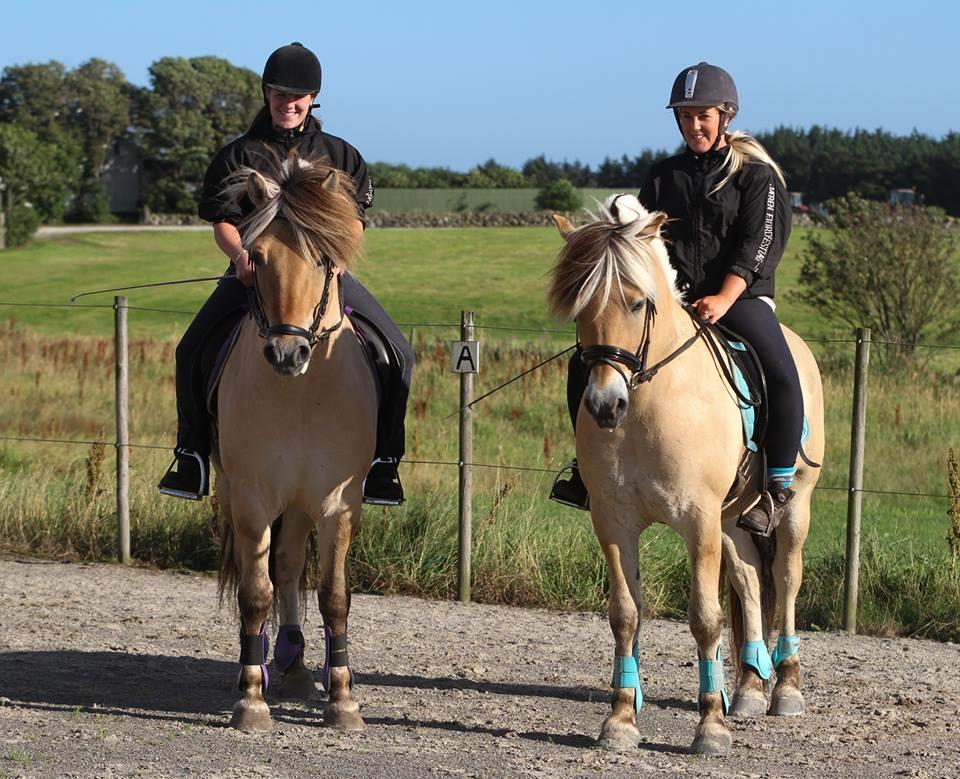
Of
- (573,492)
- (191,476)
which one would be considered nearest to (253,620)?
(191,476)

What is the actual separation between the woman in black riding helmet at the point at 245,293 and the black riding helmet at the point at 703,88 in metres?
1.54

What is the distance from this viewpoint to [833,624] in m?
8.43

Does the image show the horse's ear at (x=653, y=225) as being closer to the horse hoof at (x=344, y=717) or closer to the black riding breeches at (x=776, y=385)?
the black riding breeches at (x=776, y=385)

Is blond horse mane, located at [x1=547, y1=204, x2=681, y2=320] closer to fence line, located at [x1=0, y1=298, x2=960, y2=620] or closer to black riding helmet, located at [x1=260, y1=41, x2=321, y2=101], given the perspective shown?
black riding helmet, located at [x1=260, y1=41, x2=321, y2=101]

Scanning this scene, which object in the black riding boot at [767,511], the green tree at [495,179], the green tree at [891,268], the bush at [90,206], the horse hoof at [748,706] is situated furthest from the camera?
the green tree at [495,179]

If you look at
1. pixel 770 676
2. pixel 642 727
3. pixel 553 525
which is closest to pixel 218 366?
pixel 642 727

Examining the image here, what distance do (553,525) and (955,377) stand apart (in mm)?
10690

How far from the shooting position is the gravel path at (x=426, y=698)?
17.7ft

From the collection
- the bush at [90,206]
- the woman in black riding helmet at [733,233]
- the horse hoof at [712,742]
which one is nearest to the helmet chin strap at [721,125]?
the woman in black riding helmet at [733,233]

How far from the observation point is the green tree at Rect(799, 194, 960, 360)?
62.9 feet

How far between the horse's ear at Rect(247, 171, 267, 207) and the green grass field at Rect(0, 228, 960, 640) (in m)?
0.62

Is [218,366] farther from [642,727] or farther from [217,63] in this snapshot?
[217,63]

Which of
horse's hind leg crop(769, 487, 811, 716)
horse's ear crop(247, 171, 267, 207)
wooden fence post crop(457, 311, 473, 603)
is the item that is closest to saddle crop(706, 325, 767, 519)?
horse's hind leg crop(769, 487, 811, 716)

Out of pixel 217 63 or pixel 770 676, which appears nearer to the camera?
pixel 770 676
